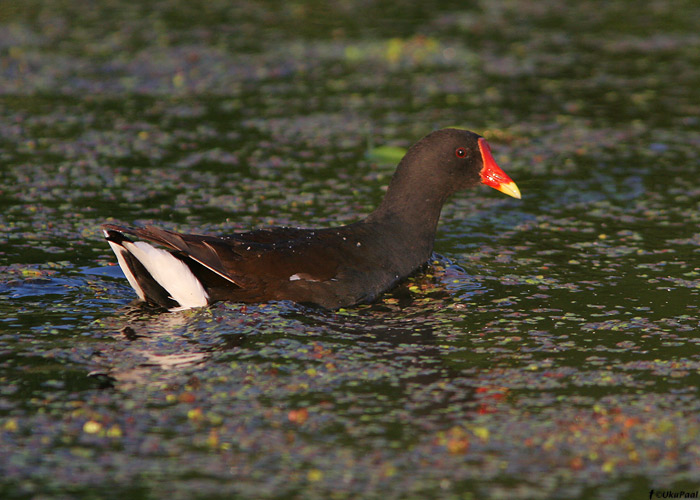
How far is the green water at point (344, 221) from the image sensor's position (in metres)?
4.12

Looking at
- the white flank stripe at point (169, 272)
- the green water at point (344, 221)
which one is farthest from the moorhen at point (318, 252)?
the green water at point (344, 221)

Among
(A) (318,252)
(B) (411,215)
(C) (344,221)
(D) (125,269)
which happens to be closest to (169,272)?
(D) (125,269)

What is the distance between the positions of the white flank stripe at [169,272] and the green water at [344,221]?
146 mm

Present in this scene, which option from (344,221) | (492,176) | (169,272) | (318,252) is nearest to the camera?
(169,272)

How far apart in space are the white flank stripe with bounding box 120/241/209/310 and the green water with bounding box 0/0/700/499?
15 cm

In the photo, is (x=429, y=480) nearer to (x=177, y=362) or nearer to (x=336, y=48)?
(x=177, y=362)

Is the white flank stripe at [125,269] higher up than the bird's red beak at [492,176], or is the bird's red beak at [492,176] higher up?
the bird's red beak at [492,176]

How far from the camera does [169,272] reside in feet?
18.4

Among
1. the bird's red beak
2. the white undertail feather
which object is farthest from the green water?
the bird's red beak

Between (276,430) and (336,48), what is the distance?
9.21 meters

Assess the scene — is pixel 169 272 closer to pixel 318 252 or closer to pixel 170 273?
pixel 170 273

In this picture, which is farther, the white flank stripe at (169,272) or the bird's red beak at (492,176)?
the bird's red beak at (492,176)

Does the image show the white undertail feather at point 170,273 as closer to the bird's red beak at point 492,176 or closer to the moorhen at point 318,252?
the moorhen at point 318,252

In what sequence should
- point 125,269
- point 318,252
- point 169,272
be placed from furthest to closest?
1. point 318,252
2. point 125,269
3. point 169,272
